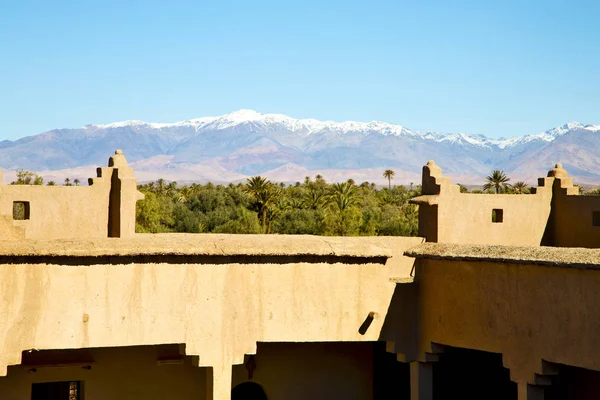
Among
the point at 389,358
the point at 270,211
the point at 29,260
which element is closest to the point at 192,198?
the point at 270,211

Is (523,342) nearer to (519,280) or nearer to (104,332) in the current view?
(519,280)

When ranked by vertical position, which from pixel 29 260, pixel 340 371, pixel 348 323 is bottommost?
pixel 340 371

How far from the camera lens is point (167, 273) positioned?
1322cm

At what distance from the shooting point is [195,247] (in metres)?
13.3

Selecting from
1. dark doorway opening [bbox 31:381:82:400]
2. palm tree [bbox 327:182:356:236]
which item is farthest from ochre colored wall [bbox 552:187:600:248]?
palm tree [bbox 327:182:356:236]

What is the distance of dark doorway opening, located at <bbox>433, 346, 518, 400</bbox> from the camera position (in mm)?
16688

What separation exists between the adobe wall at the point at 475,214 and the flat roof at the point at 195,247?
2.82 meters

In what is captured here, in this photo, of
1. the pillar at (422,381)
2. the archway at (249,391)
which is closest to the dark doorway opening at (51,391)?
the archway at (249,391)

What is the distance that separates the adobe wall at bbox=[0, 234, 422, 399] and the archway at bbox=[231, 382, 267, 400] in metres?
3.01

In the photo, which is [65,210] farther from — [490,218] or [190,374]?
[490,218]

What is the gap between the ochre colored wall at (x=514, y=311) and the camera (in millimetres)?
11961

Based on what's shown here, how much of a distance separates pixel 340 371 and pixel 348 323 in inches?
103

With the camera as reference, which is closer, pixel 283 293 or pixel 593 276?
pixel 593 276

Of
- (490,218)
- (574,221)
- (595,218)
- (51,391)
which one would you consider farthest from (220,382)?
(574,221)
